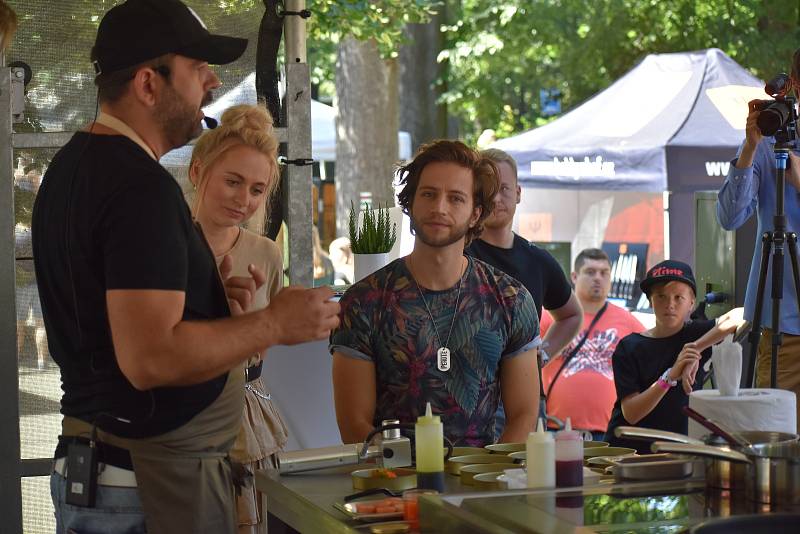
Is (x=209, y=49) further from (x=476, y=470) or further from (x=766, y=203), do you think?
(x=766, y=203)

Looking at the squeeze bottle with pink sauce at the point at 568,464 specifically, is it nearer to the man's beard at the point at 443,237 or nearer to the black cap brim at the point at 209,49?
the black cap brim at the point at 209,49

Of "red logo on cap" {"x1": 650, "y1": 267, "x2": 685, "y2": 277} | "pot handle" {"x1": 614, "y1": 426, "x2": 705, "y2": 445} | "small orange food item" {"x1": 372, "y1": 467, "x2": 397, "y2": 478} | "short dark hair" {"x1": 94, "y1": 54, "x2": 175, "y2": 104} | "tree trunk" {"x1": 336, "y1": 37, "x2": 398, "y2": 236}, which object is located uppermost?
"tree trunk" {"x1": 336, "y1": 37, "x2": 398, "y2": 236}

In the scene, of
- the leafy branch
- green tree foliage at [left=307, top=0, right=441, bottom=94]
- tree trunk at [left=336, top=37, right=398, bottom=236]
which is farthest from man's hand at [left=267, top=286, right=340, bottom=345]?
tree trunk at [left=336, top=37, right=398, bottom=236]

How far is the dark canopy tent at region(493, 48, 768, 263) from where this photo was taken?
329 inches

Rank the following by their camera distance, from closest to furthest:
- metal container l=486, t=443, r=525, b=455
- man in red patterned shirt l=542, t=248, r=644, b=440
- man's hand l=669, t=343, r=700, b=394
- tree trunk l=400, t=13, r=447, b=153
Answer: metal container l=486, t=443, r=525, b=455, man's hand l=669, t=343, r=700, b=394, man in red patterned shirt l=542, t=248, r=644, b=440, tree trunk l=400, t=13, r=447, b=153

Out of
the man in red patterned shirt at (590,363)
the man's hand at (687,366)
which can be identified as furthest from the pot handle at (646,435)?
the man in red patterned shirt at (590,363)

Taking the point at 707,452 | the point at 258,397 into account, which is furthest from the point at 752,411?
the point at 258,397

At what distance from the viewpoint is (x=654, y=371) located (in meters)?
4.56

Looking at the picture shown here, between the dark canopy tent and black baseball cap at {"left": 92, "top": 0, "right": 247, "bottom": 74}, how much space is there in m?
6.39

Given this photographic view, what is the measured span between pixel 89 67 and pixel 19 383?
3.44 ft

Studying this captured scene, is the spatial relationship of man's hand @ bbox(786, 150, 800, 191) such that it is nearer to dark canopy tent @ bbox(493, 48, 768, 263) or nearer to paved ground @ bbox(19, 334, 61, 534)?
paved ground @ bbox(19, 334, 61, 534)

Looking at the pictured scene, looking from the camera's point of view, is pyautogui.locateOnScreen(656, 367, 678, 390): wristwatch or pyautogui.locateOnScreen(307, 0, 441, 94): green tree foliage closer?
pyautogui.locateOnScreen(656, 367, 678, 390): wristwatch

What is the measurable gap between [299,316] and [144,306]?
1.00 ft

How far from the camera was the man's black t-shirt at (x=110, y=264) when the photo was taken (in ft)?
6.89
